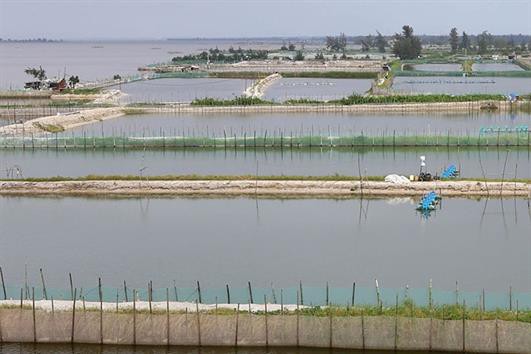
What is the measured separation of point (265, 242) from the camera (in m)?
18.4

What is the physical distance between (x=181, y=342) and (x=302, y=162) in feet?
47.3

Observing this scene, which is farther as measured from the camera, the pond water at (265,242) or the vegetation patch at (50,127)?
the vegetation patch at (50,127)

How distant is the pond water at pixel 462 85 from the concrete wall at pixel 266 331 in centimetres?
3773

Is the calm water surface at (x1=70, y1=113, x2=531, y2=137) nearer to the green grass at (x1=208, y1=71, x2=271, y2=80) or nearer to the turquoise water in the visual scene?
the turquoise water

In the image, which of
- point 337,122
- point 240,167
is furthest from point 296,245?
point 337,122

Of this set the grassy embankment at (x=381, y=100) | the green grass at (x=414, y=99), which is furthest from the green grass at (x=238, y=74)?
the green grass at (x=414, y=99)

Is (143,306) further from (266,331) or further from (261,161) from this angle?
(261,161)

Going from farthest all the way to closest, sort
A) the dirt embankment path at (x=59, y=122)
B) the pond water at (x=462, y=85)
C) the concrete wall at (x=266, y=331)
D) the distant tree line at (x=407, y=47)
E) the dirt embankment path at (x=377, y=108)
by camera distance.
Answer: the distant tree line at (x=407, y=47) → the pond water at (x=462, y=85) → the dirt embankment path at (x=377, y=108) → the dirt embankment path at (x=59, y=122) → the concrete wall at (x=266, y=331)

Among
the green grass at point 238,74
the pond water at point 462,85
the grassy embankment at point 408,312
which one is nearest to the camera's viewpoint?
the grassy embankment at point 408,312

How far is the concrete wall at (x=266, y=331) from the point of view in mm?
12039

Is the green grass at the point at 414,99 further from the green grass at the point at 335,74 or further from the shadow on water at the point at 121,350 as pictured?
the shadow on water at the point at 121,350

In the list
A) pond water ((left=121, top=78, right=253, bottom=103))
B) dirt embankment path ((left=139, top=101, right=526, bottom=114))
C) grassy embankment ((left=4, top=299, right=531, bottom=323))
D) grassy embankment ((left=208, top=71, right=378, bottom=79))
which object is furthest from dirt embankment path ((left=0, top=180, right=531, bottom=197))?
grassy embankment ((left=208, top=71, right=378, bottom=79))

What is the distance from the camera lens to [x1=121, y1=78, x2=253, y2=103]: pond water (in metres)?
50.3

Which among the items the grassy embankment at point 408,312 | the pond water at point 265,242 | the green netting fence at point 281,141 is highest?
the green netting fence at point 281,141
